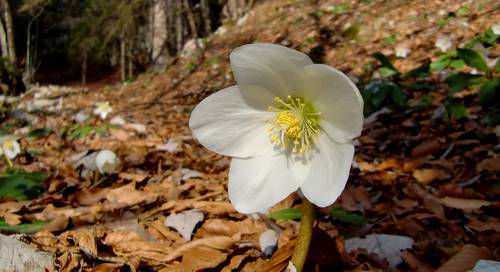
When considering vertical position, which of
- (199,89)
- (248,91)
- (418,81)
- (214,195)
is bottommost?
(199,89)

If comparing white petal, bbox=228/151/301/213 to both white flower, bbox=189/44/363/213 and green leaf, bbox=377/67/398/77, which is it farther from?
green leaf, bbox=377/67/398/77

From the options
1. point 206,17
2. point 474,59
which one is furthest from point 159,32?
point 474,59

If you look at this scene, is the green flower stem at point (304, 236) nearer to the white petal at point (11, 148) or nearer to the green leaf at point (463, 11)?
the white petal at point (11, 148)

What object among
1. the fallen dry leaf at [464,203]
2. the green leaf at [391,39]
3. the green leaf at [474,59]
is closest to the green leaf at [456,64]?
the green leaf at [474,59]

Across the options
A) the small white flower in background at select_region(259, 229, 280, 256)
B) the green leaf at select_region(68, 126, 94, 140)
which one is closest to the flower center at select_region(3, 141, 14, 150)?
the green leaf at select_region(68, 126, 94, 140)

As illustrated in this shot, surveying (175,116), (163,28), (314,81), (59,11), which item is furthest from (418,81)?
(59,11)

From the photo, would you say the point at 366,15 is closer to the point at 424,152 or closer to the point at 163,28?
the point at 424,152
